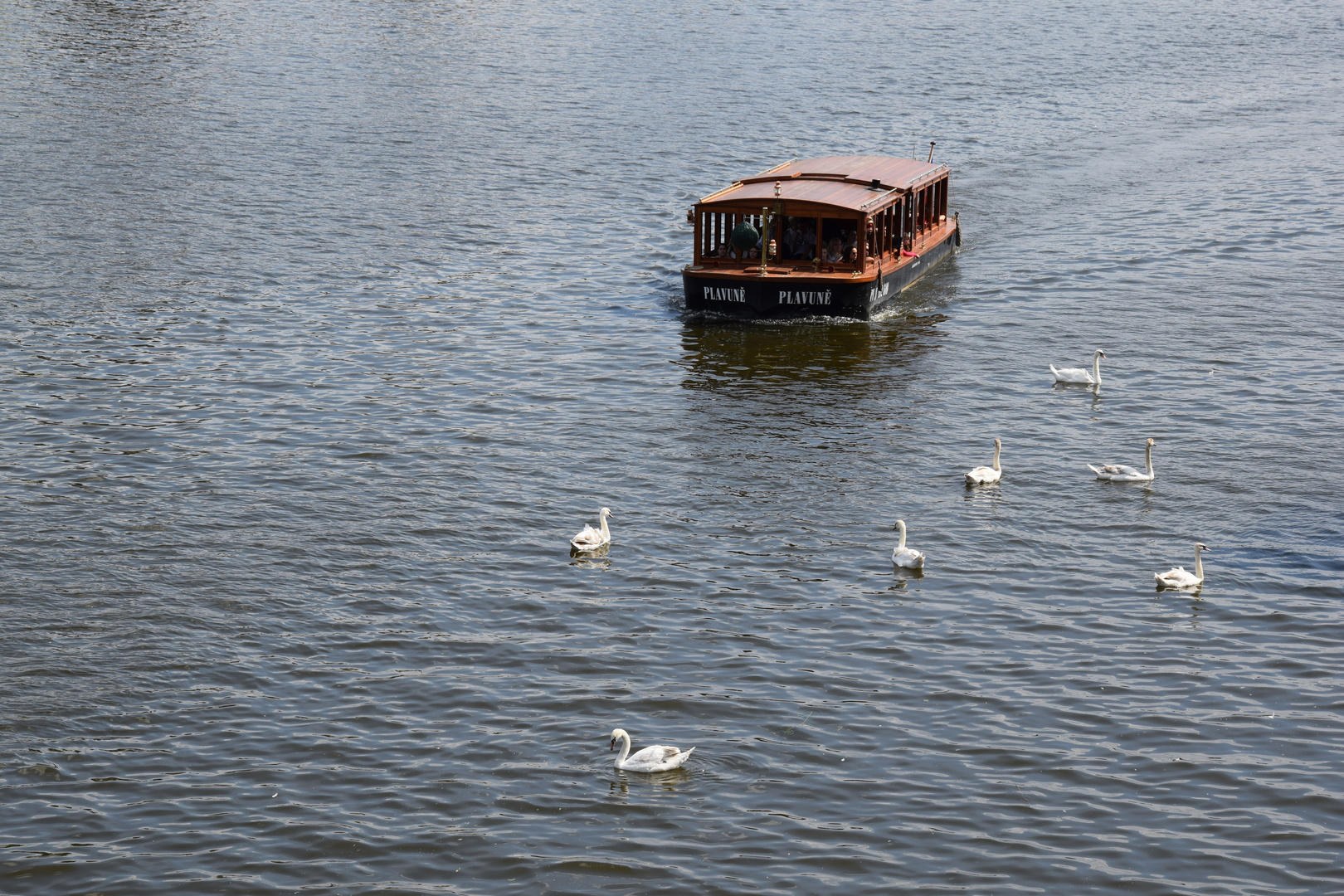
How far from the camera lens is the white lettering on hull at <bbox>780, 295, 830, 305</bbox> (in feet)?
111

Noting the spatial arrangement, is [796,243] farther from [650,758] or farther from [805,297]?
[650,758]

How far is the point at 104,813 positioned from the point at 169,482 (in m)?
9.75

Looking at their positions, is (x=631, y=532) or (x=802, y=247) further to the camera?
(x=802, y=247)

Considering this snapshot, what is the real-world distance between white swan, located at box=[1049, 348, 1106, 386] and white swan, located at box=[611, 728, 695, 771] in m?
16.3

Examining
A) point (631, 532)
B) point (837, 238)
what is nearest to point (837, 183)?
point (837, 238)

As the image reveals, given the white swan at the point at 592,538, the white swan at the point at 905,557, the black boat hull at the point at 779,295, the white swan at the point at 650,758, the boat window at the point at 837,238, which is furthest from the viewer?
the boat window at the point at 837,238

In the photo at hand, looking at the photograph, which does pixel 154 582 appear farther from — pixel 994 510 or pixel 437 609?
pixel 994 510

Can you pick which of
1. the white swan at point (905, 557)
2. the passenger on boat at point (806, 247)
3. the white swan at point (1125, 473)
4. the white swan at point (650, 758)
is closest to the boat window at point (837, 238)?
the passenger on boat at point (806, 247)

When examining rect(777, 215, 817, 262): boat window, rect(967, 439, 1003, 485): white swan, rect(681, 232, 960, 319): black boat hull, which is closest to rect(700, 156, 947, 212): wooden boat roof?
rect(777, 215, 817, 262): boat window

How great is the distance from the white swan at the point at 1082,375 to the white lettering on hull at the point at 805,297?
6067mm

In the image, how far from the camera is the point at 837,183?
119 feet

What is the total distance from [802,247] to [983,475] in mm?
12105

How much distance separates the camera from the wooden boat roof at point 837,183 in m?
34.2

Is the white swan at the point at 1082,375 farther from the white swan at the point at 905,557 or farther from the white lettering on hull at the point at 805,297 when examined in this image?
the white swan at the point at 905,557
